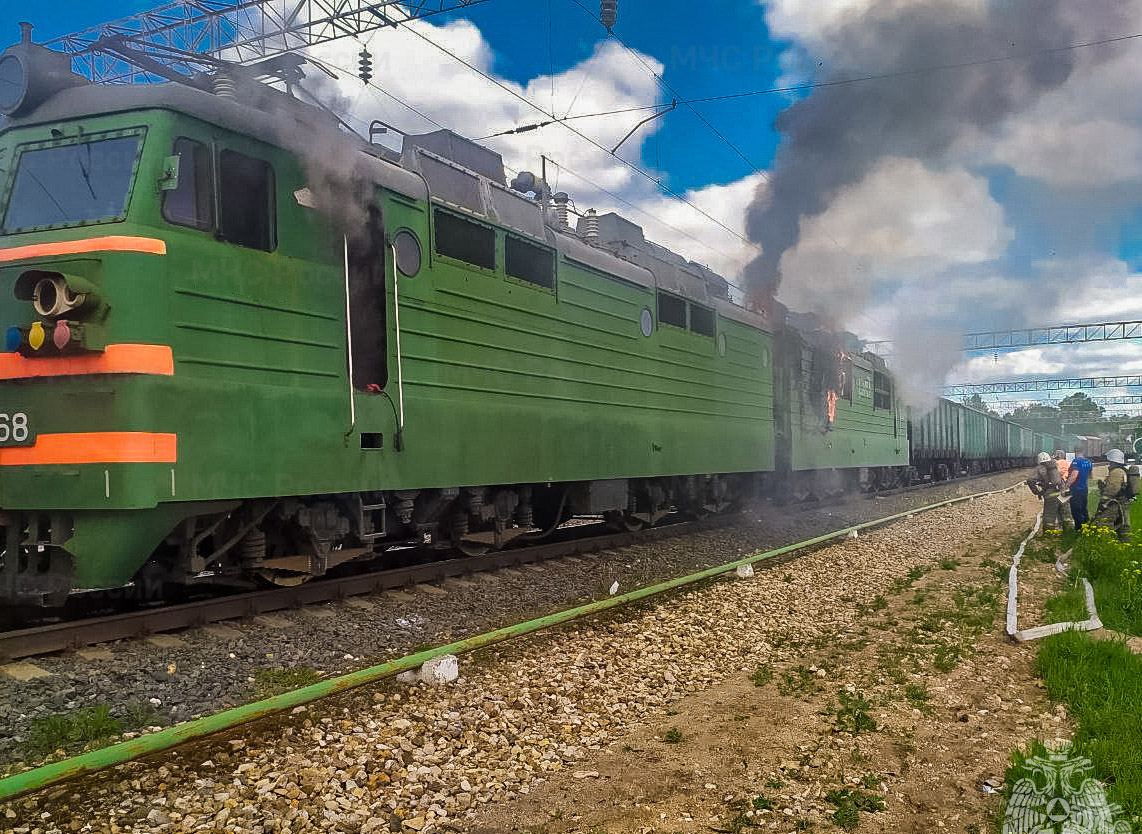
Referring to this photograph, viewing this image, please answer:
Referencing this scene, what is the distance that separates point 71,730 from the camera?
4176 mm

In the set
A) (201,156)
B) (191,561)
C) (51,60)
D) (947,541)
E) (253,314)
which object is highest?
(51,60)

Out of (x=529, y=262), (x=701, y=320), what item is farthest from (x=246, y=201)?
(x=701, y=320)

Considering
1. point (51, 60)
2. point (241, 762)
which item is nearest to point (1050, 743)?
point (241, 762)

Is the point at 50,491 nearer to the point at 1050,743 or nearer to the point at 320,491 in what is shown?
the point at 320,491

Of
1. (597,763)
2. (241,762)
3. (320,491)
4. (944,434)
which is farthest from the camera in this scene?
(944,434)

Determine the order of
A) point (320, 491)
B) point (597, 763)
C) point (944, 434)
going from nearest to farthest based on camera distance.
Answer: point (597, 763)
point (320, 491)
point (944, 434)

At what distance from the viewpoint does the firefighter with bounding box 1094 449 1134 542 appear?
11781 mm

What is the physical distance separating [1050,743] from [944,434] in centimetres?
3246

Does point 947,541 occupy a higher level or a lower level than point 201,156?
lower

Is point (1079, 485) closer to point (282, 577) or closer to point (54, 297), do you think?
point (282, 577)

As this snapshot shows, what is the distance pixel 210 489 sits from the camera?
5.75 m

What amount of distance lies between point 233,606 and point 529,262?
15.6 feet

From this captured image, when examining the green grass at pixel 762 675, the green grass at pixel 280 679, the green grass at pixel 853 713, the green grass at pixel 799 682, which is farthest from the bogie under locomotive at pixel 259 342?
the green grass at pixel 853 713

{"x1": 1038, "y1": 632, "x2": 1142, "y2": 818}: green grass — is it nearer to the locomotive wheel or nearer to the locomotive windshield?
the locomotive wheel
